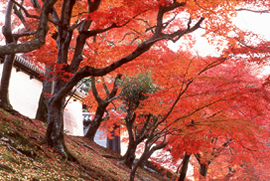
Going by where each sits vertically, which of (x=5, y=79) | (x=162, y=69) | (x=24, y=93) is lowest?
(x=5, y=79)

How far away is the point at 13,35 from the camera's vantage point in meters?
12.1

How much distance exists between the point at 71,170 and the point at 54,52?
22.3 feet

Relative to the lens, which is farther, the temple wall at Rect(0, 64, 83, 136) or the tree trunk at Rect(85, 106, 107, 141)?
the tree trunk at Rect(85, 106, 107, 141)

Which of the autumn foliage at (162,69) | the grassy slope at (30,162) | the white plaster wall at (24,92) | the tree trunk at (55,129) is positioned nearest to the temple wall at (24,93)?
the white plaster wall at (24,92)

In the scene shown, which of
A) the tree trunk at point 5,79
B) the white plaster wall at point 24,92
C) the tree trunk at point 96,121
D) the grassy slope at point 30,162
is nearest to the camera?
the grassy slope at point 30,162

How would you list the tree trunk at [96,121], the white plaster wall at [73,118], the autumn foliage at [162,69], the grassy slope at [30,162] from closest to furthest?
the grassy slope at [30,162]
the autumn foliage at [162,69]
the tree trunk at [96,121]
the white plaster wall at [73,118]

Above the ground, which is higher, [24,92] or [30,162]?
[24,92]

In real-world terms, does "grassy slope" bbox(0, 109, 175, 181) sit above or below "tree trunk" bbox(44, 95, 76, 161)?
below

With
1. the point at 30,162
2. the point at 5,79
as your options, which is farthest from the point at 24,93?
the point at 30,162

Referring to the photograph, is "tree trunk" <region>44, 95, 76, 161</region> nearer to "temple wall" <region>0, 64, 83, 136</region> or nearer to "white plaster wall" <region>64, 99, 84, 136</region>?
"temple wall" <region>0, 64, 83, 136</region>

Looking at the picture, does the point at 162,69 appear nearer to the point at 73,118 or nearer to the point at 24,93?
the point at 24,93

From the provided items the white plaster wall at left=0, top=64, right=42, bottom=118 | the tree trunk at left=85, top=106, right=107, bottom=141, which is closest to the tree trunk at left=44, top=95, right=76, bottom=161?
the white plaster wall at left=0, top=64, right=42, bottom=118

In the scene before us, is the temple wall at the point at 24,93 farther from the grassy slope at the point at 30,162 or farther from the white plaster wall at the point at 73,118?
the grassy slope at the point at 30,162

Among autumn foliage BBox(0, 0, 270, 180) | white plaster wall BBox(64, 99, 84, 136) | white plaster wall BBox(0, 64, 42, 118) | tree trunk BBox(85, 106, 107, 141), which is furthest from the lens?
white plaster wall BBox(64, 99, 84, 136)
